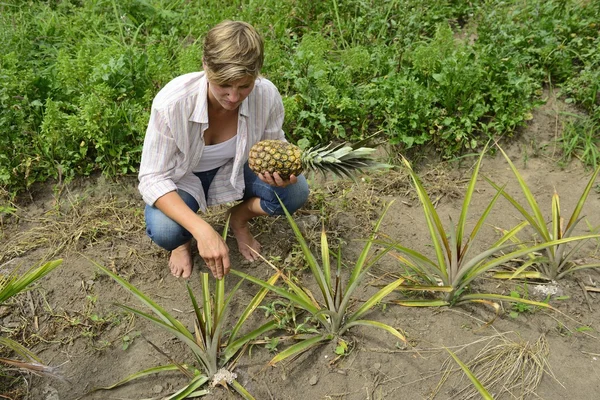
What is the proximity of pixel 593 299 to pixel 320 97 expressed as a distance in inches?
85.7

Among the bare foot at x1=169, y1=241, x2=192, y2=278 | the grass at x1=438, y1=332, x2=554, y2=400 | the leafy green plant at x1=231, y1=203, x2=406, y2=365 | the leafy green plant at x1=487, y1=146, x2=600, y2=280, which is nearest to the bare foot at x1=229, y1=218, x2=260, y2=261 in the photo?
the bare foot at x1=169, y1=241, x2=192, y2=278

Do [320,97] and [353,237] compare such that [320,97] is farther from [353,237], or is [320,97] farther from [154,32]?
[154,32]

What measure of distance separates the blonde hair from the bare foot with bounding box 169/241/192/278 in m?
1.13

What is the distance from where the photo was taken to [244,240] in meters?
3.49

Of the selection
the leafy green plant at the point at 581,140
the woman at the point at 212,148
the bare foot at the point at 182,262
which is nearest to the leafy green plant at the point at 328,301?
the woman at the point at 212,148

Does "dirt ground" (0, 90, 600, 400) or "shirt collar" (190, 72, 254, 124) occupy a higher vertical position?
"shirt collar" (190, 72, 254, 124)

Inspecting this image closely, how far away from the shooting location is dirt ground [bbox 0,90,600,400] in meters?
2.77

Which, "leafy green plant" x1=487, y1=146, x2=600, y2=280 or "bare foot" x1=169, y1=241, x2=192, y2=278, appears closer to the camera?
"leafy green plant" x1=487, y1=146, x2=600, y2=280

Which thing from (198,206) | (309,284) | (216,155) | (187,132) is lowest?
(309,284)

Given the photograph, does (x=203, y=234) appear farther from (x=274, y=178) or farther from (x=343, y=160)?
(x=343, y=160)

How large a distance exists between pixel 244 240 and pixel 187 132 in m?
0.87

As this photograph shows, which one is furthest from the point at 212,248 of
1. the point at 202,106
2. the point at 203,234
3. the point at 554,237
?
the point at 554,237

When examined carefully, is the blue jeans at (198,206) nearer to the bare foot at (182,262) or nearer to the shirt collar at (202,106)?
the bare foot at (182,262)

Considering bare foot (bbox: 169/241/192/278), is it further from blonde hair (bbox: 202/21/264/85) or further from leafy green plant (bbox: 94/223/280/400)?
blonde hair (bbox: 202/21/264/85)
